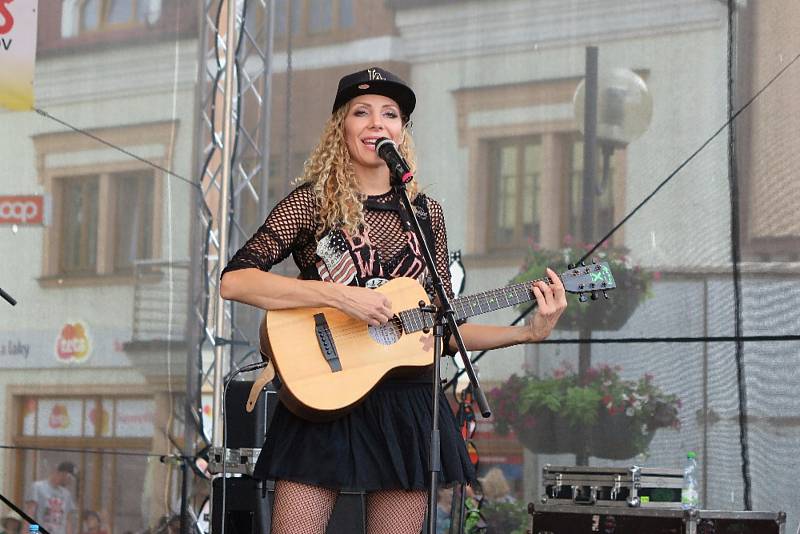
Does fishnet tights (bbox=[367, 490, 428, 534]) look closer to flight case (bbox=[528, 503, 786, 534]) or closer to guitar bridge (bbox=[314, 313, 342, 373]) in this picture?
guitar bridge (bbox=[314, 313, 342, 373])

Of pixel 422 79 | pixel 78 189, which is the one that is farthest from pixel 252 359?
pixel 422 79

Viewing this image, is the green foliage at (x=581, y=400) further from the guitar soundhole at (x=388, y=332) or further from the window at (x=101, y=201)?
the guitar soundhole at (x=388, y=332)

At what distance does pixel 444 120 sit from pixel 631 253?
3.81 feet

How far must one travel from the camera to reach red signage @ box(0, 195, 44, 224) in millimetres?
5473

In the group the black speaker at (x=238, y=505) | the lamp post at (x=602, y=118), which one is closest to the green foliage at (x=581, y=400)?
the lamp post at (x=602, y=118)

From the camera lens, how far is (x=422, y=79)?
5902 millimetres

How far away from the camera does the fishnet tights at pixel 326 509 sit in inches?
108

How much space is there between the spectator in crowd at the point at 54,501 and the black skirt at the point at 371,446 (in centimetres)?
291

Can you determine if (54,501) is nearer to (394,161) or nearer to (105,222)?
(105,222)

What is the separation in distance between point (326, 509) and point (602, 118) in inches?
126

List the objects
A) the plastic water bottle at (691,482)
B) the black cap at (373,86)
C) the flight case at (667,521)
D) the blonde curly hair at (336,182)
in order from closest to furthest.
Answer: the blonde curly hair at (336,182), the black cap at (373,86), the flight case at (667,521), the plastic water bottle at (691,482)

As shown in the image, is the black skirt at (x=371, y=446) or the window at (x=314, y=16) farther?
the window at (x=314, y=16)

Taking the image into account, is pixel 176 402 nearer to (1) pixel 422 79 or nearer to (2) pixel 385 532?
(1) pixel 422 79

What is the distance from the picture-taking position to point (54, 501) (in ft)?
17.9
